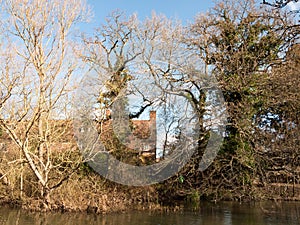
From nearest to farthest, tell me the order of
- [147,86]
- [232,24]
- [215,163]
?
[215,163] → [232,24] → [147,86]

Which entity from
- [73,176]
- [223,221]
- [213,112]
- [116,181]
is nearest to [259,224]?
[223,221]

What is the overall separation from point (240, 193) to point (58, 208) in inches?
209

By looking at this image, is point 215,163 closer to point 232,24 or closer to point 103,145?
point 103,145

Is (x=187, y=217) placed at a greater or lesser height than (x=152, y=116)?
lesser

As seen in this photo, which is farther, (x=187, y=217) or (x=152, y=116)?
(x=152, y=116)

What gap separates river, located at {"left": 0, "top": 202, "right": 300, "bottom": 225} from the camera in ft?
26.9

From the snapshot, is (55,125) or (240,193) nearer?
(240,193)

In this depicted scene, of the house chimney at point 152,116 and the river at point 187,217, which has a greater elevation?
the house chimney at point 152,116

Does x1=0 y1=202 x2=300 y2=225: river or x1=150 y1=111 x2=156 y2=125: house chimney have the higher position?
x1=150 y1=111 x2=156 y2=125: house chimney

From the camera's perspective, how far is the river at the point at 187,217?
A: 8.20m

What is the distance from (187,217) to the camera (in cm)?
911

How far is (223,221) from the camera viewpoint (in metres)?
8.49

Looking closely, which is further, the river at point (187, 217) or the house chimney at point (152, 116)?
the house chimney at point (152, 116)

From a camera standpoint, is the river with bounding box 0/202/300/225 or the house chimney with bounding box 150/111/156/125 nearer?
the river with bounding box 0/202/300/225
